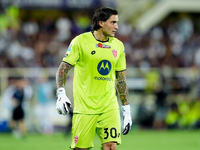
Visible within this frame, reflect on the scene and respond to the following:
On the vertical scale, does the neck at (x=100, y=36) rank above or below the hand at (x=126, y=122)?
above

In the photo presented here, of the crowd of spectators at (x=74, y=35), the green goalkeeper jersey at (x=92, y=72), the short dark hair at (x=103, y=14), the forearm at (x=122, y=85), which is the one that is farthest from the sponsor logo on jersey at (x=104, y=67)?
the crowd of spectators at (x=74, y=35)

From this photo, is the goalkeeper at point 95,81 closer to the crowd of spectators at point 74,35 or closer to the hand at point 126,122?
the hand at point 126,122

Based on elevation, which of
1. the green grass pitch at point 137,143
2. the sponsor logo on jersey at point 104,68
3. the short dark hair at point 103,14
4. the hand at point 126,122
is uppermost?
the short dark hair at point 103,14

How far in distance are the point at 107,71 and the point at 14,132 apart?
1186cm

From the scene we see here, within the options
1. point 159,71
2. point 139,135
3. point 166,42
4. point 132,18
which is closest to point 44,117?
point 139,135

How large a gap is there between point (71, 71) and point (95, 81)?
12.6 m

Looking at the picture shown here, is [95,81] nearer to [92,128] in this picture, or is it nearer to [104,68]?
[104,68]

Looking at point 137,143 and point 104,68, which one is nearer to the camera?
point 104,68

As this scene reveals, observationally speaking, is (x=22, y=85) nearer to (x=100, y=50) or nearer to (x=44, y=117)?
(x=44, y=117)

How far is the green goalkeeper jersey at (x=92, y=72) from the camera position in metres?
7.46

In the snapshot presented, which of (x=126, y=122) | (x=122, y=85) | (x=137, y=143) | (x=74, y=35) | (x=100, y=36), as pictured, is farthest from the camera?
(x=74, y=35)

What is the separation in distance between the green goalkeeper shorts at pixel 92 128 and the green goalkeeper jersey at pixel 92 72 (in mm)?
89

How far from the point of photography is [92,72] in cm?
750

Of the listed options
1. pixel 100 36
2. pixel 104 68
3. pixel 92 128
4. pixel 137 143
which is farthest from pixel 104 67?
pixel 137 143
